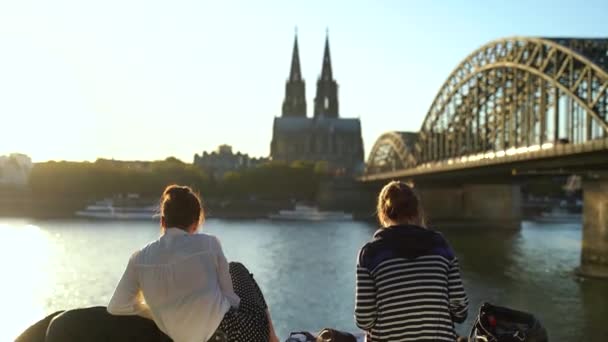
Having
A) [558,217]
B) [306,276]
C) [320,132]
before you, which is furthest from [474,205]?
[320,132]

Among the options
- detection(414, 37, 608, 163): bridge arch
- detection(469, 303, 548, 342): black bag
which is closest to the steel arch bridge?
detection(414, 37, 608, 163): bridge arch

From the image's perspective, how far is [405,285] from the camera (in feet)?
12.5

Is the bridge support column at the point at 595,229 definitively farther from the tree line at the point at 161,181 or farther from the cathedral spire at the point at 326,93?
the cathedral spire at the point at 326,93

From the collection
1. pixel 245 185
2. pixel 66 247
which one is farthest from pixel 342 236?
pixel 245 185

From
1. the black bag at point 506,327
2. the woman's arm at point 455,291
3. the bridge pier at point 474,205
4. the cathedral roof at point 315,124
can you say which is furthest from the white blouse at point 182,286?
the cathedral roof at point 315,124

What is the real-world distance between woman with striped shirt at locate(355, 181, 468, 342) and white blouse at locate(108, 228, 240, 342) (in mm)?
676

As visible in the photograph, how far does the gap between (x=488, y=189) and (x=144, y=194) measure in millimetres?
40319

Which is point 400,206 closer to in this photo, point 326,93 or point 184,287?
point 184,287

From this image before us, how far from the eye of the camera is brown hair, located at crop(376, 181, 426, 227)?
393 centimetres

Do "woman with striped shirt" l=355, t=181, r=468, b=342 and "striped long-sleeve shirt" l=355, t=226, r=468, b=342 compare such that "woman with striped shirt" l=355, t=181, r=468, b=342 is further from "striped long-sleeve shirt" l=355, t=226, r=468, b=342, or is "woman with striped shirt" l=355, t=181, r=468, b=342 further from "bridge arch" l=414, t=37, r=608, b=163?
"bridge arch" l=414, t=37, r=608, b=163

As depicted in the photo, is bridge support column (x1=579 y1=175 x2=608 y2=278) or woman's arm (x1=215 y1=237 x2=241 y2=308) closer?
woman's arm (x1=215 y1=237 x2=241 y2=308)

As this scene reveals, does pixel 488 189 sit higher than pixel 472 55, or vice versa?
pixel 472 55

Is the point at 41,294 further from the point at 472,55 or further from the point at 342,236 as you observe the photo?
the point at 472,55

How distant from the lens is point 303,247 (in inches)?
1521
